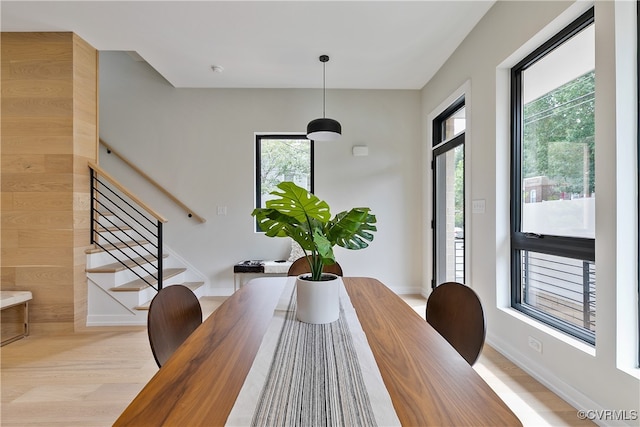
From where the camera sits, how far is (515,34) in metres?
2.16

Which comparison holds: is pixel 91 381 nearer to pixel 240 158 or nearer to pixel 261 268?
pixel 261 268

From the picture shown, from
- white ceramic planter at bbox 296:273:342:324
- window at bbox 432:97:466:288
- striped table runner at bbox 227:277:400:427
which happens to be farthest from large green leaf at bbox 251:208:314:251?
window at bbox 432:97:466:288

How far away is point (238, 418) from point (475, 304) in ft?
3.10

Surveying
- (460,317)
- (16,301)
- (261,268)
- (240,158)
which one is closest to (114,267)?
(16,301)

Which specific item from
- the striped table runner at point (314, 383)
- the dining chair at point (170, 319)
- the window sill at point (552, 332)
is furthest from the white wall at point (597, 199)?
the dining chair at point (170, 319)

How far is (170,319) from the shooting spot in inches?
48.0

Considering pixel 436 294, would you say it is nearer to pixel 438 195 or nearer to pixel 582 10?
pixel 582 10

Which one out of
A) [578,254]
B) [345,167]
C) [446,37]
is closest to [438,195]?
[345,167]

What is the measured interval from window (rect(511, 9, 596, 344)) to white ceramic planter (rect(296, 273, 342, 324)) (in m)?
Result: 1.60

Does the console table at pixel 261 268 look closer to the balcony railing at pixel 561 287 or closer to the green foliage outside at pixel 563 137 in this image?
the balcony railing at pixel 561 287

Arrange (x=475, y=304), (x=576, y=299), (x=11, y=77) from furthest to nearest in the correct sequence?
(x=11, y=77) → (x=576, y=299) → (x=475, y=304)

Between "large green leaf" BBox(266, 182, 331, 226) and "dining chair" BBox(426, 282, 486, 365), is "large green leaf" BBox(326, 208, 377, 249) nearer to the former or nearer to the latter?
"large green leaf" BBox(266, 182, 331, 226)

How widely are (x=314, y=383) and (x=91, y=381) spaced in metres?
2.08

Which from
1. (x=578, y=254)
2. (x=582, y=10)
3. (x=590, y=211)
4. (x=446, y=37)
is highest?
(x=446, y=37)
